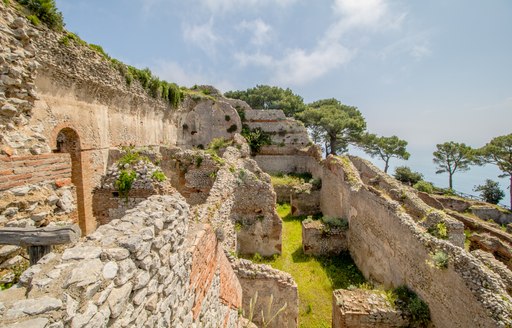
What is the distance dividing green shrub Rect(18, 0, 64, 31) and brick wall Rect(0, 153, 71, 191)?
5.89 m

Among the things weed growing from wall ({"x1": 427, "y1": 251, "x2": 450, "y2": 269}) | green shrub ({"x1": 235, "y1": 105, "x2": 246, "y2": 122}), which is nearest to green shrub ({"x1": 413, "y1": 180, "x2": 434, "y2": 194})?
green shrub ({"x1": 235, "y1": 105, "x2": 246, "y2": 122})

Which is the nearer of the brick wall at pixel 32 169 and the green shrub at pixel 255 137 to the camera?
the brick wall at pixel 32 169

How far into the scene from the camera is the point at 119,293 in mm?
1897

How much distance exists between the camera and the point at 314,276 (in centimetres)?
945

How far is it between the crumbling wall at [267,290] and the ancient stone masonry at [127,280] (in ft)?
7.98

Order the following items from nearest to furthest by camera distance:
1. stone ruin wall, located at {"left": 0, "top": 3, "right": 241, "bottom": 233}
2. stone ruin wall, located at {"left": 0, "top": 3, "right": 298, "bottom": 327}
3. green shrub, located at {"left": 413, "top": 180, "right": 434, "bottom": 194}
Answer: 1. stone ruin wall, located at {"left": 0, "top": 3, "right": 298, "bottom": 327}
2. stone ruin wall, located at {"left": 0, "top": 3, "right": 241, "bottom": 233}
3. green shrub, located at {"left": 413, "top": 180, "right": 434, "bottom": 194}

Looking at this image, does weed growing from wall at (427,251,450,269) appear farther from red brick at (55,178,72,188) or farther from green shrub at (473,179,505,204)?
green shrub at (473,179,505,204)

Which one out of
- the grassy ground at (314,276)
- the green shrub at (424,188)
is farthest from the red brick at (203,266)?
the green shrub at (424,188)

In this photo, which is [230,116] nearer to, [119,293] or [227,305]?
[227,305]

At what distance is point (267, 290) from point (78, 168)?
8.71 m

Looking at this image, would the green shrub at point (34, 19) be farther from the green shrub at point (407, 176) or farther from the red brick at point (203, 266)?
the green shrub at point (407, 176)

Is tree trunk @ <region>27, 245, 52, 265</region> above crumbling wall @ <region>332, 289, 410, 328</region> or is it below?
above

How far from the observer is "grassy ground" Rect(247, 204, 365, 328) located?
24.8 feet

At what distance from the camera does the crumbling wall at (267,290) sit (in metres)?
6.28
